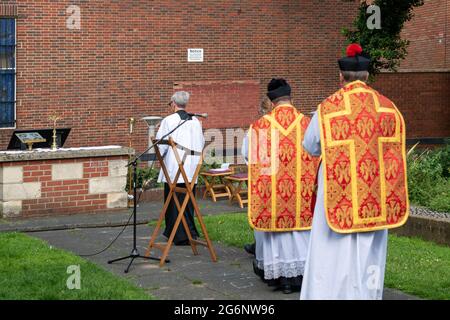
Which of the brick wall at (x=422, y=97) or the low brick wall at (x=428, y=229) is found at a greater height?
the brick wall at (x=422, y=97)

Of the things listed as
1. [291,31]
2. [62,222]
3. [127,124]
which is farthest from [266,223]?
[291,31]

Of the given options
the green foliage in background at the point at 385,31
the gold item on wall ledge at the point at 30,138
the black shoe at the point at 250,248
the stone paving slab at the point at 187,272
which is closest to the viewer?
the stone paving slab at the point at 187,272

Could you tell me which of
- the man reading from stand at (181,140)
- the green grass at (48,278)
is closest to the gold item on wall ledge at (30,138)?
the green grass at (48,278)

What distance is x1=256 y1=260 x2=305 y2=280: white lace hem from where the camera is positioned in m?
8.94

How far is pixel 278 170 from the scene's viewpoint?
9094 millimetres

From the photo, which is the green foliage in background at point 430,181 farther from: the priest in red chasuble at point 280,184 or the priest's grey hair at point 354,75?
the priest's grey hair at point 354,75

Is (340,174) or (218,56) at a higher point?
(218,56)

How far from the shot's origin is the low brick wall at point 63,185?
14102 millimetres

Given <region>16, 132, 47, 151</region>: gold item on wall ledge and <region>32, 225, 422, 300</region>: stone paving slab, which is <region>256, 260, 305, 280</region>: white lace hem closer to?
<region>32, 225, 422, 300</region>: stone paving slab

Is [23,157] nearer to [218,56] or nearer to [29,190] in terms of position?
[29,190]

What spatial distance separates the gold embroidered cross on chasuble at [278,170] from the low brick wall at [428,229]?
3198 millimetres

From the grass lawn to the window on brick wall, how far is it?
26.1 ft

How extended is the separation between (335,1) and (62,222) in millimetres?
12705
